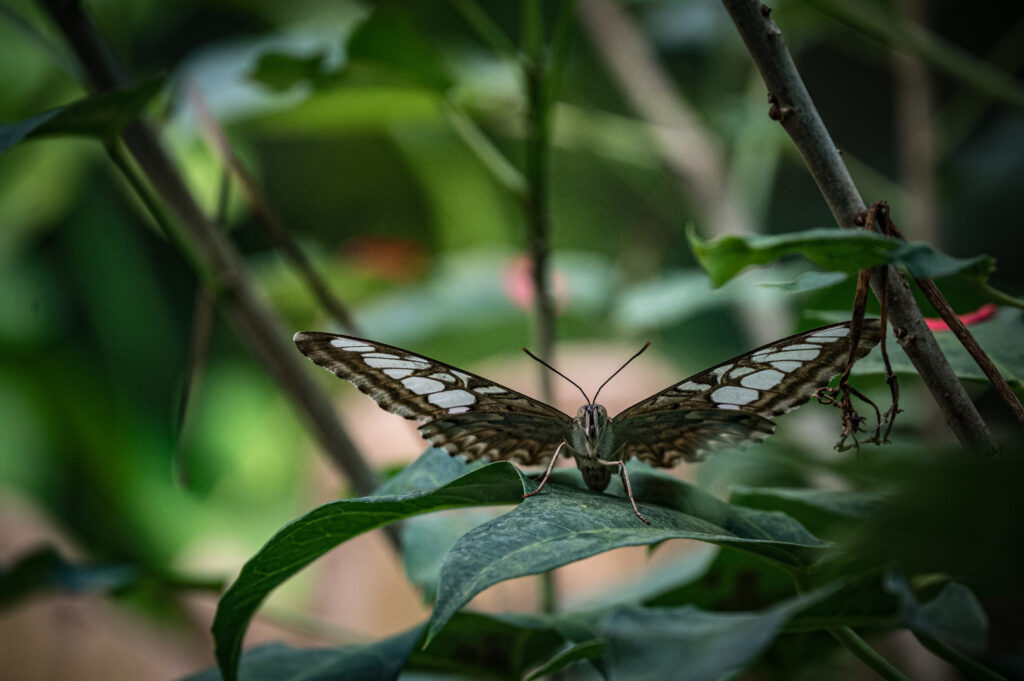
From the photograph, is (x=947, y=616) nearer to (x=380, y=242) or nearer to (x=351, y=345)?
(x=351, y=345)

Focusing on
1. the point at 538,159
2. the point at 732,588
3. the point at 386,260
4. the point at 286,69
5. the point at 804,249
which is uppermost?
the point at 286,69

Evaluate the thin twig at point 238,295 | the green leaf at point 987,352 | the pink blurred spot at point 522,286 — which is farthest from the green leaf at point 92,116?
the pink blurred spot at point 522,286

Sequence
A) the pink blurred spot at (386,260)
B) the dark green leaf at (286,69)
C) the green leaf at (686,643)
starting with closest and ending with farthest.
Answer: the green leaf at (686,643) → the dark green leaf at (286,69) → the pink blurred spot at (386,260)

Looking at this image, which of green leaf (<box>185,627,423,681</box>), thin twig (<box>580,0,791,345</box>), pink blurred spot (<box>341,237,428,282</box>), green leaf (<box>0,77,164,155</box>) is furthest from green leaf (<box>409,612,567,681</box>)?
pink blurred spot (<box>341,237,428,282</box>)

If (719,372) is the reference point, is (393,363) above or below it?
above

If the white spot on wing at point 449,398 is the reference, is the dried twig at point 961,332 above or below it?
below

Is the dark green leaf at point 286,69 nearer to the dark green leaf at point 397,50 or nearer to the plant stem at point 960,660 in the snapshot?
the dark green leaf at point 397,50

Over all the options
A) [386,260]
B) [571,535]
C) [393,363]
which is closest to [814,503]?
[571,535]
